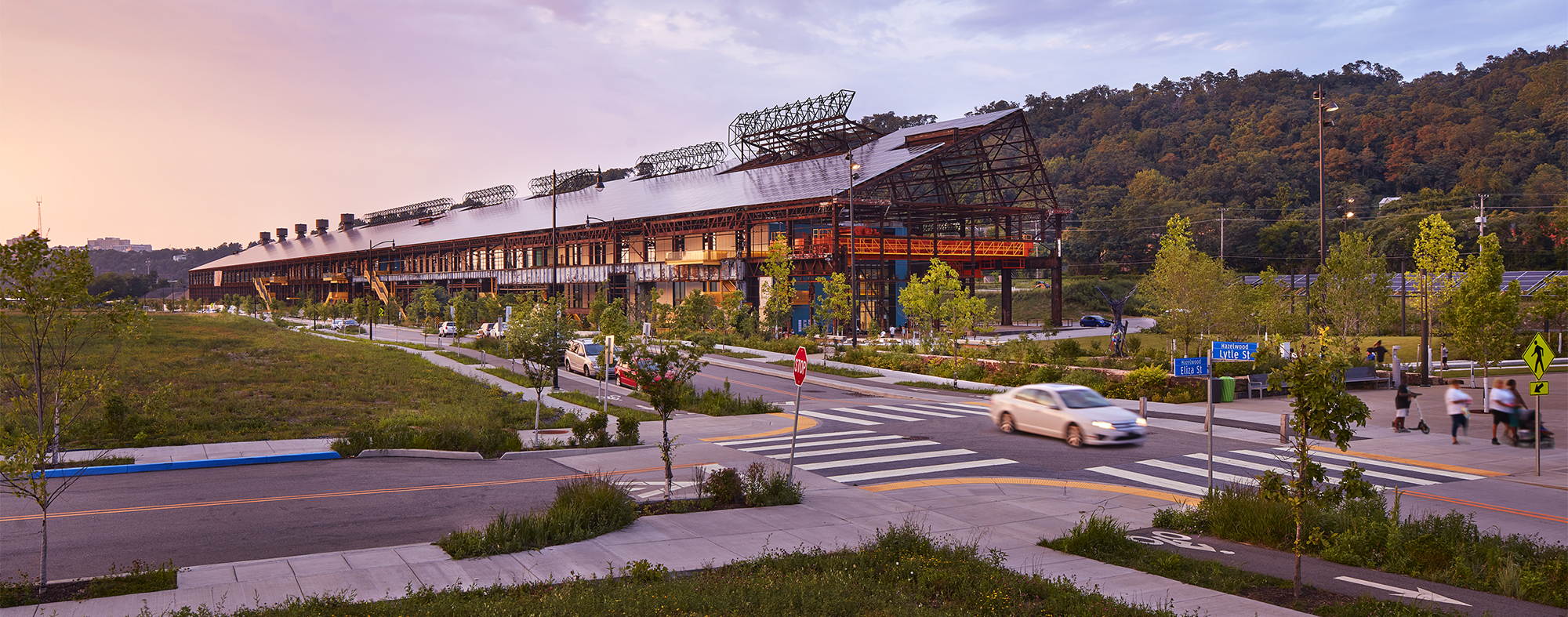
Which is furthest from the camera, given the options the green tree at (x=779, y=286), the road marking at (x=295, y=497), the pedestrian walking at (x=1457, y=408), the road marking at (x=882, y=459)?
the green tree at (x=779, y=286)

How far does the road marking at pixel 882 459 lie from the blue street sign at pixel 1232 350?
21.1ft

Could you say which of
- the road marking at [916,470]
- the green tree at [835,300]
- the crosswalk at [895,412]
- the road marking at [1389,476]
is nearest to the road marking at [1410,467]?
the road marking at [1389,476]

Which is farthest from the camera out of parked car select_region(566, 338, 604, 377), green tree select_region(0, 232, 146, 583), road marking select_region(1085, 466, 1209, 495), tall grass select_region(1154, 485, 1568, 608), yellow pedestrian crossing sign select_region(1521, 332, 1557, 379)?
parked car select_region(566, 338, 604, 377)

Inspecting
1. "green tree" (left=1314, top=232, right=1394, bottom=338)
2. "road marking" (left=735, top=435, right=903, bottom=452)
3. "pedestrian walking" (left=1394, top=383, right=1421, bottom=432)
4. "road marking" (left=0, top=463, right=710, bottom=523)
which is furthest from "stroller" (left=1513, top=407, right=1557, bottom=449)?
"road marking" (left=0, top=463, right=710, bottom=523)

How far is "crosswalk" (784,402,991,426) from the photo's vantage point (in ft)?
83.3

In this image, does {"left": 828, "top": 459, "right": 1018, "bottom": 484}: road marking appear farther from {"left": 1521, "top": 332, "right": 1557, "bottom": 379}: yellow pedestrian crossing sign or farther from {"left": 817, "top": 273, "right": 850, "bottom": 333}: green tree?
{"left": 817, "top": 273, "right": 850, "bottom": 333}: green tree

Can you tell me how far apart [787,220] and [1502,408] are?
4723 centimetres

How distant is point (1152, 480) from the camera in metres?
16.5

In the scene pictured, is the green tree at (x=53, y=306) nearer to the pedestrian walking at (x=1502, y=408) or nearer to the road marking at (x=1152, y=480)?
the road marking at (x=1152, y=480)

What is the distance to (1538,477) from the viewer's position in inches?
643

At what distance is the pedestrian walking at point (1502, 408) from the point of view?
20031 millimetres

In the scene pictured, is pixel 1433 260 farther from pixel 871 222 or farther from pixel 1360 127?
pixel 1360 127

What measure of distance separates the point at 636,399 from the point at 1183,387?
62.7 feet

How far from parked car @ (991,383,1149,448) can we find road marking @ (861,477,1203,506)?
4.13 m
